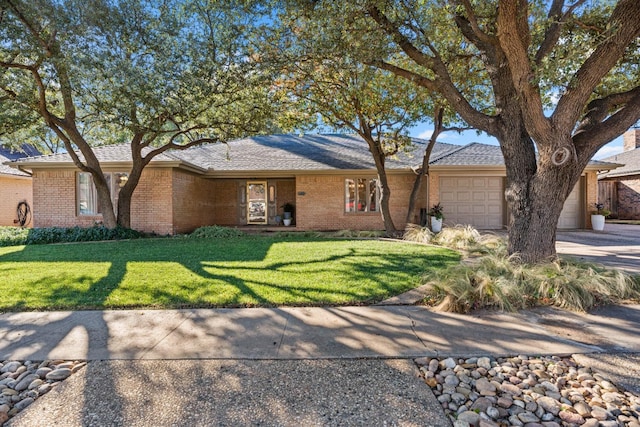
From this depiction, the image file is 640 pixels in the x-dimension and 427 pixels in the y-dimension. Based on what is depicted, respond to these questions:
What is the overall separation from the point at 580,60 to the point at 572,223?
9.98 metres

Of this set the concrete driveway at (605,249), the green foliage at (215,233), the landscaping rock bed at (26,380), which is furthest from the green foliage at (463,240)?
the landscaping rock bed at (26,380)

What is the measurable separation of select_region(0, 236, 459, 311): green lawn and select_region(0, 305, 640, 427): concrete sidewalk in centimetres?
41

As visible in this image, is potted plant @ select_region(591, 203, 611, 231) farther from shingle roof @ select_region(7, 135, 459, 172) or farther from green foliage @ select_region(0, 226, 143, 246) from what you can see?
green foliage @ select_region(0, 226, 143, 246)

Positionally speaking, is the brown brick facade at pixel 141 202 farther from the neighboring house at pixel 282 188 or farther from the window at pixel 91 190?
the window at pixel 91 190

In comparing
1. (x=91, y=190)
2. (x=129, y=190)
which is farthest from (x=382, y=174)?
(x=91, y=190)

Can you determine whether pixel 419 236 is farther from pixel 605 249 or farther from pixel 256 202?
pixel 256 202

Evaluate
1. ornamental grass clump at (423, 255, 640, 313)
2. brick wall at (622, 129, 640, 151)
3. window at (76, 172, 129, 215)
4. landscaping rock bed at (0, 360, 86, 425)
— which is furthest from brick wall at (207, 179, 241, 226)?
brick wall at (622, 129, 640, 151)

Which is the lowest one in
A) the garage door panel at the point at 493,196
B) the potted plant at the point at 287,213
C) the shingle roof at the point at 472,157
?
the potted plant at the point at 287,213

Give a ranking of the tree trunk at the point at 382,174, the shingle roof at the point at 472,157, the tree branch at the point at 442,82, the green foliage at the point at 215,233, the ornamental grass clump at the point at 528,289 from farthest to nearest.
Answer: the shingle roof at the point at 472,157, the green foliage at the point at 215,233, the tree trunk at the point at 382,174, the tree branch at the point at 442,82, the ornamental grass clump at the point at 528,289

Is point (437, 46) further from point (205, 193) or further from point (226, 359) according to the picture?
point (205, 193)

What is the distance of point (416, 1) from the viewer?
6363 millimetres

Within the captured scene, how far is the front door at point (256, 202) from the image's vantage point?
618 inches

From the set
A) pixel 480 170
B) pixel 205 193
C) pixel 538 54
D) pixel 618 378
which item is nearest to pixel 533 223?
pixel 538 54

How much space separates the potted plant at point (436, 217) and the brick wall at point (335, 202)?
137cm
